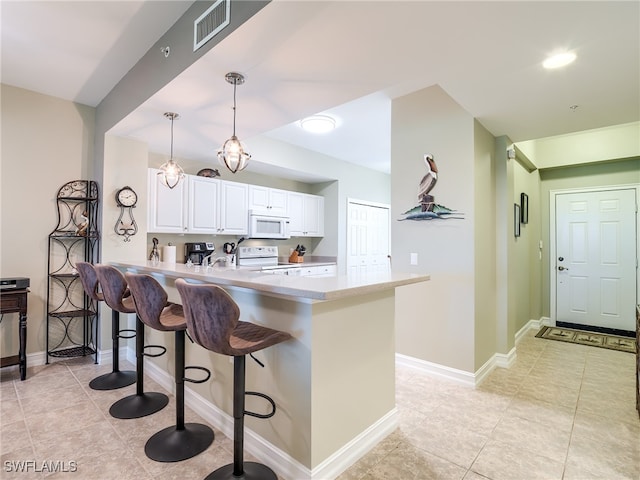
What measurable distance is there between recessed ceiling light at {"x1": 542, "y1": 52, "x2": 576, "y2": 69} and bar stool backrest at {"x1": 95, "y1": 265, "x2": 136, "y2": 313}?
10.5 feet

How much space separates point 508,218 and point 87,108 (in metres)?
4.74

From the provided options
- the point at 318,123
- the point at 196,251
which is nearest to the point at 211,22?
the point at 318,123

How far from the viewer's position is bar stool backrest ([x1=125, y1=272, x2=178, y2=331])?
6.60ft

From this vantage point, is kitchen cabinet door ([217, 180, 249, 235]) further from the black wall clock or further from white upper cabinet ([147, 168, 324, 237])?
the black wall clock

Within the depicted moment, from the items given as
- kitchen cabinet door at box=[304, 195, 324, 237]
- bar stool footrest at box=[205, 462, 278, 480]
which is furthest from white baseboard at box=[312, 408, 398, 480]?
kitchen cabinet door at box=[304, 195, 324, 237]

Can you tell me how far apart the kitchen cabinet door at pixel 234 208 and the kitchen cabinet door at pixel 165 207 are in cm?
57

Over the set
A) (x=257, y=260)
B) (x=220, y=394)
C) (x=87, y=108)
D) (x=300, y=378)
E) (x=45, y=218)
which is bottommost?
(x=220, y=394)

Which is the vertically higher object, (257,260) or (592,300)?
(257,260)

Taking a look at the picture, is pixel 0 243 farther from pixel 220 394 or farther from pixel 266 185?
pixel 266 185

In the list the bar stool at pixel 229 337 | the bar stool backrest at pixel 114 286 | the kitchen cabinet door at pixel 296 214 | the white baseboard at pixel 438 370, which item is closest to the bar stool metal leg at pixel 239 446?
the bar stool at pixel 229 337

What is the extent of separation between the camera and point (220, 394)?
7.38 feet

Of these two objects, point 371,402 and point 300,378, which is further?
point 371,402

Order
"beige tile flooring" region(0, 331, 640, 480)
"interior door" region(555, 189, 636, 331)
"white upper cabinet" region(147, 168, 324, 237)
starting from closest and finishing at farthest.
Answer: "beige tile flooring" region(0, 331, 640, 480) → "white upper cabinet" region(147, 168, 324, 237) → "interior door" region(555, 189, 636, 331)

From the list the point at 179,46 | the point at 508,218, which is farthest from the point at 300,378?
the point at 508,218
